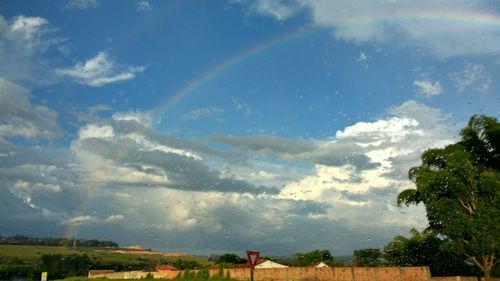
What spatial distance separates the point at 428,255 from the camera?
58781 millimetres

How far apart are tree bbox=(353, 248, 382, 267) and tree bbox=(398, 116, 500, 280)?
42.0 m

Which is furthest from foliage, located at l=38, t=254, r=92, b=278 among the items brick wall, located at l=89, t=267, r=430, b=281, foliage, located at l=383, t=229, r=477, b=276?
brick wall, located at l=89, t=267, r=430, b=281

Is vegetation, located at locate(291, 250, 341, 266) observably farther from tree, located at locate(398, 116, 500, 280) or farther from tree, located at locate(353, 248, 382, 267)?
tree, located at locate(398, 116, 500, 280)

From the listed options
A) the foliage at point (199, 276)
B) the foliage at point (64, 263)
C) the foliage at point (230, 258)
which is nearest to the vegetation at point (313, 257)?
the foliage at point (230, 258)

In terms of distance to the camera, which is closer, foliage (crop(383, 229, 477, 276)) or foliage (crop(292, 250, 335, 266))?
foliage (crop(383, 229, 477, 276))

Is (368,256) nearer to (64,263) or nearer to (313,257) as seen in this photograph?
(313,257)

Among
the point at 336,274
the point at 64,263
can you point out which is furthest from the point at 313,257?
the point at 64,263

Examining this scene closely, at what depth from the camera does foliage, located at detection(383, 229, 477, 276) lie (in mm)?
53219

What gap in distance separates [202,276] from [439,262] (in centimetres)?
2835

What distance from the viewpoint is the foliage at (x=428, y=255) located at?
175 feet

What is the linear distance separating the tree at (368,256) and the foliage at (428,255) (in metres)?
11.8

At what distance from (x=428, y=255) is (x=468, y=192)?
2243 cm

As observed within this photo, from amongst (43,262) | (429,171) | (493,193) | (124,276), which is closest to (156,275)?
(124,276)

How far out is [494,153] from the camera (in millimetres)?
43656
